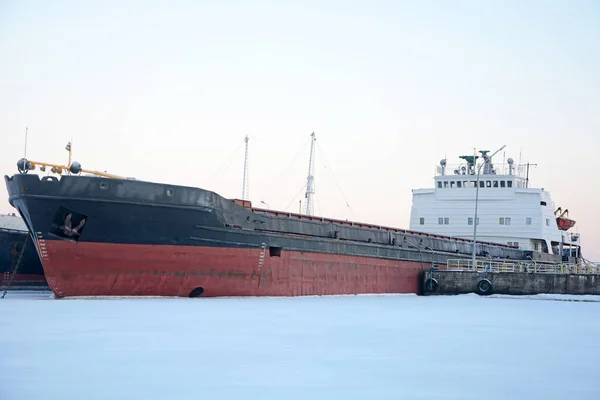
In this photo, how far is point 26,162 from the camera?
842 inches

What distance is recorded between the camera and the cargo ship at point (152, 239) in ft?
67.5

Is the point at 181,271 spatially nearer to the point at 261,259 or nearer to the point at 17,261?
the point at 261,259

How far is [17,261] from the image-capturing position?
1077 inches

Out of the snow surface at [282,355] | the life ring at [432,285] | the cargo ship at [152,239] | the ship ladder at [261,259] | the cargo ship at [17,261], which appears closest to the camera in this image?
the snow surface at [282,355]

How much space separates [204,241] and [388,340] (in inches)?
421

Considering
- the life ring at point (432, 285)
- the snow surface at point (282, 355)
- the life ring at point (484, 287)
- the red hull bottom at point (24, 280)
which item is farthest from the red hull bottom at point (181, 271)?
the red hull bottom at point (24, 280)

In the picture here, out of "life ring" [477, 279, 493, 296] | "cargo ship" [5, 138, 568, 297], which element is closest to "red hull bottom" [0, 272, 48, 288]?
"cargo ship" [5, 138, 568, 297]

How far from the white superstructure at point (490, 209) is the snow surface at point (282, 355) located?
78.7ft

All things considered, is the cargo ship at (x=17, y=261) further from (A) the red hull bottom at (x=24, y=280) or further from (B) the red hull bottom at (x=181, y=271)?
(B) the red hull bottom at (x=181, y=271)

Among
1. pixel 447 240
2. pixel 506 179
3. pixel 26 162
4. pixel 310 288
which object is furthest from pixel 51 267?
pixel 506 179

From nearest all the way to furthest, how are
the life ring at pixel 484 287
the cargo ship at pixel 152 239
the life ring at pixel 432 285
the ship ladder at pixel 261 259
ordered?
the cargo ship at pixel 152 239, the ship ladder at pixel 261 259, the life ring at pixel 484 287, the life ring at pixel 432 285

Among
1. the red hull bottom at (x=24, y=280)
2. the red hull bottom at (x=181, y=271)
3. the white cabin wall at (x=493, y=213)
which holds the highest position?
the white cabin wall at (x=493, y=213)

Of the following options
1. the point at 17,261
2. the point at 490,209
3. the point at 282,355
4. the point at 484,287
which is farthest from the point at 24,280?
the point at 490,209

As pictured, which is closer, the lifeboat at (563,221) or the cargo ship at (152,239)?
the cargo ship at (152,239)
